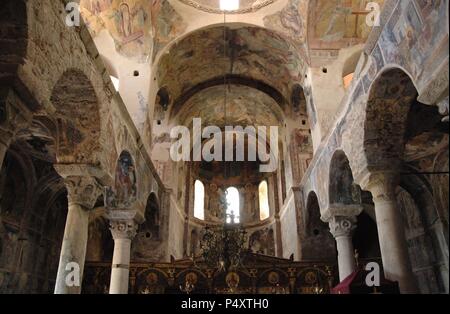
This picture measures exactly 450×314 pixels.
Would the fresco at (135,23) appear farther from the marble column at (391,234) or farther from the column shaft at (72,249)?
the marble column at (391,234)

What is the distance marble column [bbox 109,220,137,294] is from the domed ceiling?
28.5 ft

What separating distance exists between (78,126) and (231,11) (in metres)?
8.96

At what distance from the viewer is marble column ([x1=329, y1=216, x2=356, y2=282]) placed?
1091 cm

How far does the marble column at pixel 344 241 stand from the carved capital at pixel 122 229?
5777mm

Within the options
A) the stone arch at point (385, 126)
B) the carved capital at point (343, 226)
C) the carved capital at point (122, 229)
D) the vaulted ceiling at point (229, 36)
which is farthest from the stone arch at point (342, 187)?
the carved capital at point (122, 229)

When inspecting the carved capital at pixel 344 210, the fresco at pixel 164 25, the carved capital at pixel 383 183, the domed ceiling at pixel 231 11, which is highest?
the domed ceiling at pixel 231 11

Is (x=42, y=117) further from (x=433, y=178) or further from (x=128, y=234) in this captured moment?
(x=433, y=178)

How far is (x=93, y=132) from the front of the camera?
847 centimetres

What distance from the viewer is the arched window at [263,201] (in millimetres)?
23094

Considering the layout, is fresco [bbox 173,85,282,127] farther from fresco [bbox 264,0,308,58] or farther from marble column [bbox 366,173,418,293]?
marble column [bbox 366,173,418,293]

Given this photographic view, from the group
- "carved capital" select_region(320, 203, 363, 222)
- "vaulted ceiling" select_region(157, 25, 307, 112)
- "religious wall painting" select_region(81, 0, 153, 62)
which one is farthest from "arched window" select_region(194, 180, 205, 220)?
"carved capital" select_region(320, 203, 363, 222)

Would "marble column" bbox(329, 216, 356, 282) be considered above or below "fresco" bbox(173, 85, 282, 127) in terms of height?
below
